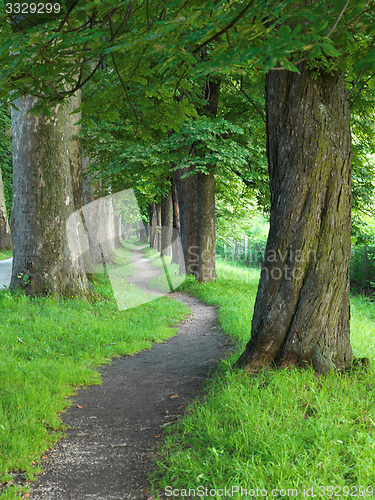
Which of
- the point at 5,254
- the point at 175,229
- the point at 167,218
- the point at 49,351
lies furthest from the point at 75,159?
the point at 5,254

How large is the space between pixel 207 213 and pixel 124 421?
9238 mm

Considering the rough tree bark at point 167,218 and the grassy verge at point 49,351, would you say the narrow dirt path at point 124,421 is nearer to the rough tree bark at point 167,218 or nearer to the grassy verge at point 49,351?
the grassy verge at point 49,351

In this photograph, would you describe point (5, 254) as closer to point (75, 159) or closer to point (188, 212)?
point (188, 212)

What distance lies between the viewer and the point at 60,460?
3.27 meters

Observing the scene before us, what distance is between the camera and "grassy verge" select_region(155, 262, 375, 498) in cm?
254

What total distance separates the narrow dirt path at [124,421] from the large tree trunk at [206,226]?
6.01m

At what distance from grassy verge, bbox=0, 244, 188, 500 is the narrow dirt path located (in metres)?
0.20

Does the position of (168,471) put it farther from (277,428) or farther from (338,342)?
(338,342)

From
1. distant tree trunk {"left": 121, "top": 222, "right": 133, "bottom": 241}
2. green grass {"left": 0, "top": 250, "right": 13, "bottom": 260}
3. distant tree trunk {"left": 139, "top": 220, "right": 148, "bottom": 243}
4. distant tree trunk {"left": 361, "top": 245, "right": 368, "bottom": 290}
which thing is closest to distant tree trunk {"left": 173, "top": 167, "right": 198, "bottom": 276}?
distant tree trunk {"left": 361, "top": 245, "right": 368, "bottom": 290}

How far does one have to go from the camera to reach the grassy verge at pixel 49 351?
3.42 meters

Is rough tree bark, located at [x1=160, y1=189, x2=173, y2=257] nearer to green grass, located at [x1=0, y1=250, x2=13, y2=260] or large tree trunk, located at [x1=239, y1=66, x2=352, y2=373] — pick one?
green grass, located at [x1=0, y1=250, x2=13, y2=260]

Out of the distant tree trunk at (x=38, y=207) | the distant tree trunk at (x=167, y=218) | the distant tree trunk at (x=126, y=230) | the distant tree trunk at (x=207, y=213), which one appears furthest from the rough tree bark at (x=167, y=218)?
the distant tree trunk at (x=126, y=230)

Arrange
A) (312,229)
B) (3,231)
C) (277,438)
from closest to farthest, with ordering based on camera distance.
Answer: (277,438) < (312,229) < (3,231)

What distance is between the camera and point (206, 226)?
12742mm
